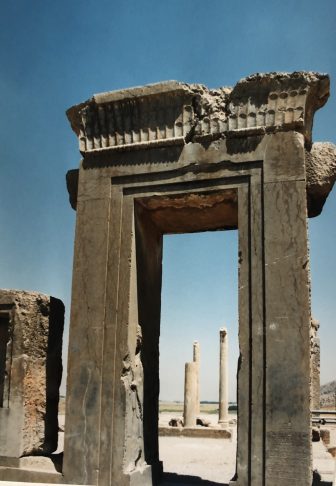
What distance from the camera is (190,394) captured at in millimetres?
16250

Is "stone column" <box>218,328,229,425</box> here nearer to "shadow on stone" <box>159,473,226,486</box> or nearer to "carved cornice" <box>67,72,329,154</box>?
"shadow on stone" <box>159,473,226,486</box>

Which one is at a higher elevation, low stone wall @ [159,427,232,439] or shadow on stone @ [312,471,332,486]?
shadow on stone @ [312,471,332,486]

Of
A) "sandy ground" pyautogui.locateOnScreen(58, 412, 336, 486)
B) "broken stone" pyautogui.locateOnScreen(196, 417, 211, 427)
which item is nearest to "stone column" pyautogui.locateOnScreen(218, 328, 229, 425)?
"broken stone" pyautogui.locateOnScreen(196, 417, 211, 427)

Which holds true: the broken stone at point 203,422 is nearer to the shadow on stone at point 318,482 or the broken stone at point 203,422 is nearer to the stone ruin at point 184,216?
the stone ruin at point 184,216

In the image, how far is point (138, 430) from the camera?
197 inches

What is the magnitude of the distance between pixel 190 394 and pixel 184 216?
1169cm

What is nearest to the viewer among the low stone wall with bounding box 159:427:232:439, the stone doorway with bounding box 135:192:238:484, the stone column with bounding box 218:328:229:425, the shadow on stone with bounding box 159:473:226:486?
the stone doorway with bounding box 135:192:238:484

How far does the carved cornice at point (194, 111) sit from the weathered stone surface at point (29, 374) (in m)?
1.63

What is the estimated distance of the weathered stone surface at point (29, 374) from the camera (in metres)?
5.11

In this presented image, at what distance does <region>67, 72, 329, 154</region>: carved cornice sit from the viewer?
4664mm

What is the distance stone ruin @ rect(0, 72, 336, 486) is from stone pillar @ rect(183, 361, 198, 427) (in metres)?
9.91

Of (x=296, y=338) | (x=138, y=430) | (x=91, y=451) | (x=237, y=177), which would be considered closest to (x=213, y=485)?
(x=138, y=430)

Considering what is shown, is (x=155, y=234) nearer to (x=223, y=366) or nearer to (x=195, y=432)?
(x=195, y=432)

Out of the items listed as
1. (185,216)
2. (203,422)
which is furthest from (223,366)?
(185,216)
